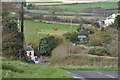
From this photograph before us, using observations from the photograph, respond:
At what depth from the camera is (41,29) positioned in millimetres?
38062

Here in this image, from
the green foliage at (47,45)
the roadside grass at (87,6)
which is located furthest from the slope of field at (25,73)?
the roadside grass at (87,6)

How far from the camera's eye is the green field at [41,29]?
32.4 metres

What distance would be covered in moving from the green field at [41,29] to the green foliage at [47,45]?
1.20 metres

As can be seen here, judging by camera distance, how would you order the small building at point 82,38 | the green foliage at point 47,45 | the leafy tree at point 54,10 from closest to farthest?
the green foliage at point 47,45 < the small building at point 82,38 < the leafy tree at point 54,10

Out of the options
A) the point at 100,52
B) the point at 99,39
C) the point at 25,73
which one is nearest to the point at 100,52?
the point at 100,52

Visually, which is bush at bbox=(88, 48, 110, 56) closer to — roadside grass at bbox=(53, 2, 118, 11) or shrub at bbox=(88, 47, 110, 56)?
shrub at bbox=(88, 47, 110, 56)

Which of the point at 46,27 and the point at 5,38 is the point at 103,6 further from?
the point at 5,38

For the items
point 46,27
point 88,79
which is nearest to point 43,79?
point 88,79

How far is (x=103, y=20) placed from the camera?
175 feet

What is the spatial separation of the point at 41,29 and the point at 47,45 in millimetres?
8505

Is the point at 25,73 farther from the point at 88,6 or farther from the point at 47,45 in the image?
the point at 88,6

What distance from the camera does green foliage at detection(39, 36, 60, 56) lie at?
28578 mm

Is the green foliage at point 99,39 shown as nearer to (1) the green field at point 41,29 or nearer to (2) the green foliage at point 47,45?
(1) the green field at point 41,29

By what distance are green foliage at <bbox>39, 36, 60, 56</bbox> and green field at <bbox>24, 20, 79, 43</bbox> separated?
1.20 metres
